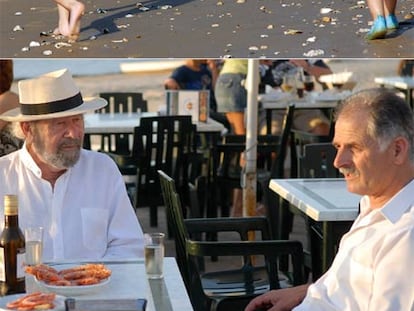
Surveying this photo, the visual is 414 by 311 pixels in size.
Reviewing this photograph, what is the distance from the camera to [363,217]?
313 cm

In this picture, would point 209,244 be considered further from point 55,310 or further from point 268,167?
point 268,167

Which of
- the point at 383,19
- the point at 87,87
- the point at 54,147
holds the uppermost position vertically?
the point at 383,19

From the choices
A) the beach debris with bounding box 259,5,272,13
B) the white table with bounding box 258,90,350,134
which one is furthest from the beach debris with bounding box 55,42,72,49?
the white table with bounding box 258,90,350,134

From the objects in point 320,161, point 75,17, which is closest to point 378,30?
point 75,17

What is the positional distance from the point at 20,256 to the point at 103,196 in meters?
0.95

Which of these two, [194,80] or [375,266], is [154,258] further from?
[194,80]

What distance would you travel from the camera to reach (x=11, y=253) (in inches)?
119

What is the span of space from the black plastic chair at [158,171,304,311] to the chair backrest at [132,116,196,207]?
231 centimetres

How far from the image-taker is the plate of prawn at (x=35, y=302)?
2.71 metres

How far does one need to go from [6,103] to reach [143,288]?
276 centimetres

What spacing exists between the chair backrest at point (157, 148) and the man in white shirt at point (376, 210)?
3.75m

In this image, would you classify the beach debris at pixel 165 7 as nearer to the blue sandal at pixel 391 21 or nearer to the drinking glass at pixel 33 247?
the blue sandal at pixel 391 21

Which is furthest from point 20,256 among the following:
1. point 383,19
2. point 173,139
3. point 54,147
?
point 173,139

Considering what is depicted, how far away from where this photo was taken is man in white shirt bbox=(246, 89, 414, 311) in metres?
2.83
